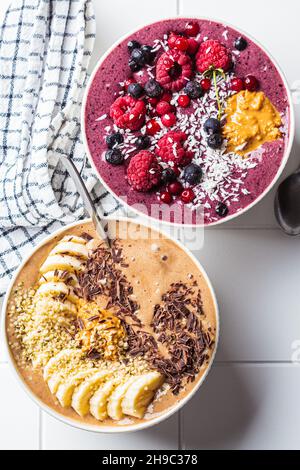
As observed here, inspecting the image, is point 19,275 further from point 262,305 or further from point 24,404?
point 262,305

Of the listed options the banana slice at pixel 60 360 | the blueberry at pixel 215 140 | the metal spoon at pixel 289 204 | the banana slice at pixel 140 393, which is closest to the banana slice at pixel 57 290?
the banana slice at pixel 60 360

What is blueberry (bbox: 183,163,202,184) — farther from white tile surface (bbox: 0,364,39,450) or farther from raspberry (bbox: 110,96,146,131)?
white tile surface (bbox: 0,364,39,450)

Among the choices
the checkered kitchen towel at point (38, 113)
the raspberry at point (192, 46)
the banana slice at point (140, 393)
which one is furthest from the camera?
the checkered kitchen towel at point (38, 113)

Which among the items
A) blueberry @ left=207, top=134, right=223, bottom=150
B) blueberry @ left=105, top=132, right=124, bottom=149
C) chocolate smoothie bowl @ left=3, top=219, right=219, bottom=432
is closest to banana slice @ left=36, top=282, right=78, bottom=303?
chocolate smoothie bowl @ left=3, top=219, right=219, bottom=432

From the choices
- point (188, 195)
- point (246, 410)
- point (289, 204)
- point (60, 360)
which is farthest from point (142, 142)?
point (246, 410)

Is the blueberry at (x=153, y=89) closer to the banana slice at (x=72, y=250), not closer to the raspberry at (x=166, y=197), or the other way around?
the raspberry at (x=166, y=197)

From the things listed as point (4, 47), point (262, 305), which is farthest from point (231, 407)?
point (4, 47)
